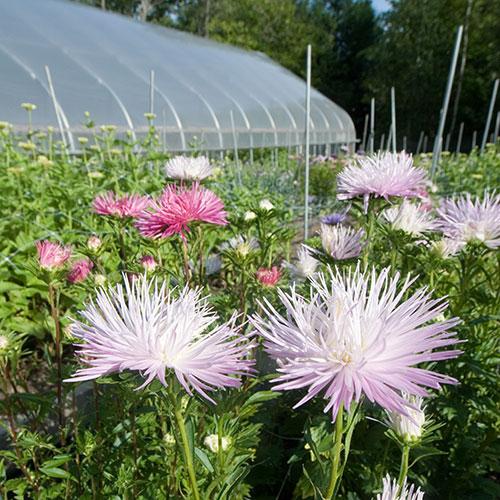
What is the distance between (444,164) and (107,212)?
4.95m

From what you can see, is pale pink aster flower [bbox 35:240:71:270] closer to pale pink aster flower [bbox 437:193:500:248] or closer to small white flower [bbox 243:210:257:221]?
small white flower [bbox 243:210:257:221]

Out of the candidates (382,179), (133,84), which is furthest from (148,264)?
(133,84)

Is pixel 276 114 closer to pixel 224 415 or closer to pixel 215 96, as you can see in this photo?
pixel 215 96

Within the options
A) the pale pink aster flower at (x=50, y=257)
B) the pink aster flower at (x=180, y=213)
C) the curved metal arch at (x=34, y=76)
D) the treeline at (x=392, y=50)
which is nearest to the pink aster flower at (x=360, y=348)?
the pink aster flower at (x=180, y=213)

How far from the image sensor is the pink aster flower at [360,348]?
484mm

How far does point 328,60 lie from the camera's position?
2422 centimetres

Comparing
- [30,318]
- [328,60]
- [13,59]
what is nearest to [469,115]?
[328,60]

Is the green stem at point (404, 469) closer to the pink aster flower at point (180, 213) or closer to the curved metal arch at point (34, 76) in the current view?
the pink aster flower at point (180, 213)

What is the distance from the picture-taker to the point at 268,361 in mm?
1480

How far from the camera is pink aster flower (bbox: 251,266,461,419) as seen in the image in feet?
1.59

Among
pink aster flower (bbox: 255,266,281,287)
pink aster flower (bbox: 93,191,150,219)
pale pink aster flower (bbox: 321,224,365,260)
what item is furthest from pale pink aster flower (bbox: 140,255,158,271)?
pale pink aster flower (bbox: 321,224,365,260)

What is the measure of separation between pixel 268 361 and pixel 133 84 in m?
5.96

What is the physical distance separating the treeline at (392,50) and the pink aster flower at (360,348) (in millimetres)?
18003

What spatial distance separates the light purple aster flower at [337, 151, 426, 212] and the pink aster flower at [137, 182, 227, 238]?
29 cm
